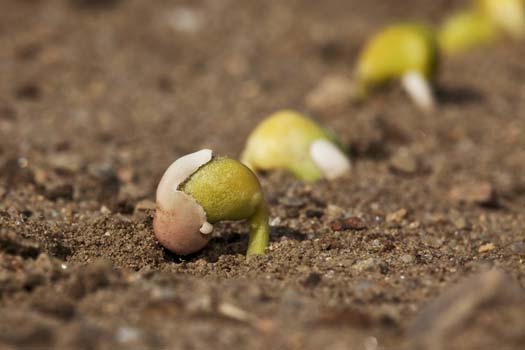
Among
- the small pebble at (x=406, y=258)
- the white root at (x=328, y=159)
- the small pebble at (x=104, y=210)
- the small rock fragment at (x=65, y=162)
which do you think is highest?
the small rock fragment at (x=65, y=162)

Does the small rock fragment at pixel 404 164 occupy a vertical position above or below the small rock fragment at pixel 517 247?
above

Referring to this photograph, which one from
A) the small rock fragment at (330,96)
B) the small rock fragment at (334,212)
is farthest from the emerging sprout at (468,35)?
the small rock fragment at (334,212)

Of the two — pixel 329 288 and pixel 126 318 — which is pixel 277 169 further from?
pixel 126 318

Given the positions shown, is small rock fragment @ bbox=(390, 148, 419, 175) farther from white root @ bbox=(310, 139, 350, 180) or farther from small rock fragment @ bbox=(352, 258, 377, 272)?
small rock fragment @ bbox=(352, 258, 377, 272)

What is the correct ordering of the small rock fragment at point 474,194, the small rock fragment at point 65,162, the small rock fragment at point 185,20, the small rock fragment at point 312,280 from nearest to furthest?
1. the small rock fragment at point 312,280
2. the small rock fragment at point 474,194
3. the small rock fragment at point 65,162
4. the small rock fragment at point 185,20

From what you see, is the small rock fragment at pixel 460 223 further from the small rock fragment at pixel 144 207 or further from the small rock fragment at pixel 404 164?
the small rock fragment at pixel 144 207

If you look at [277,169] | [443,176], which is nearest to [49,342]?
[277,169]

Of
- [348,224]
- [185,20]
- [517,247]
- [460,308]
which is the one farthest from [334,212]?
[185,20]
